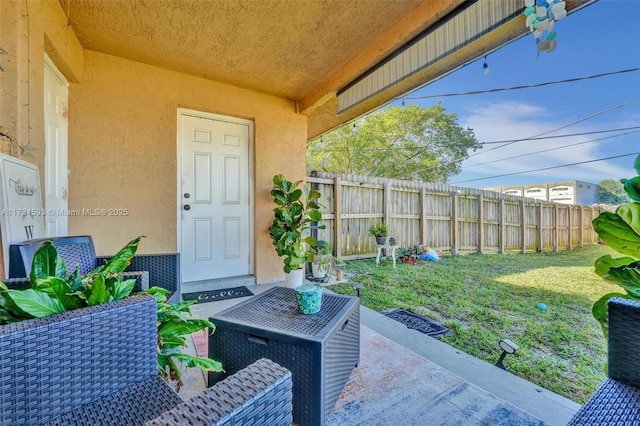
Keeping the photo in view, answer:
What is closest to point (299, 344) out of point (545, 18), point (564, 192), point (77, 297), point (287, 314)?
point (287, 314)

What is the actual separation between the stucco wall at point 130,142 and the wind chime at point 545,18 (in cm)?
285

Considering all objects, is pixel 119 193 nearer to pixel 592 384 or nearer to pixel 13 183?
pixel 13 183

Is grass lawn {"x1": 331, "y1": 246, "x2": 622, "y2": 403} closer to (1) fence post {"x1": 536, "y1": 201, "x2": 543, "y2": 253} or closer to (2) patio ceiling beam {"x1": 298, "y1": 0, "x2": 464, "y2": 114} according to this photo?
(2) patio ceiling beam {"x1": 298, "y1": 0, "x2": 464, "y2": 114}

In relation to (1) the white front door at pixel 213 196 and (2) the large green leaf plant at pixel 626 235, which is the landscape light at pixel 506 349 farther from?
(1) the white front door at pixel 213 196

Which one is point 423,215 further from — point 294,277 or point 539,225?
point 539,225

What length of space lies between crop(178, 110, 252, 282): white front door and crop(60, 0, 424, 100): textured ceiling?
65 centimetres

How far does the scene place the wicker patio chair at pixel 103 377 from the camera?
0.46 metres

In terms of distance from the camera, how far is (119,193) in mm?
2678

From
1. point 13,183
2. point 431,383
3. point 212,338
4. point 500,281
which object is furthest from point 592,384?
point 13,183

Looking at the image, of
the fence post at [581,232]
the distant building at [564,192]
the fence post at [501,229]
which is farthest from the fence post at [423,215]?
the fence post at [581,232]

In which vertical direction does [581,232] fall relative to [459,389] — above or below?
above

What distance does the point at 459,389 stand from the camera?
1402mm

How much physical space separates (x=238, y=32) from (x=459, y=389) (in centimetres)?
307

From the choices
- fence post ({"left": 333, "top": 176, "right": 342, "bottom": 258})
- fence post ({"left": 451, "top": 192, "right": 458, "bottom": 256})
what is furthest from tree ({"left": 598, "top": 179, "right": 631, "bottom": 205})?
fence post ({"left": 333, "top": 176, "right": 342, "bottom": 258})
